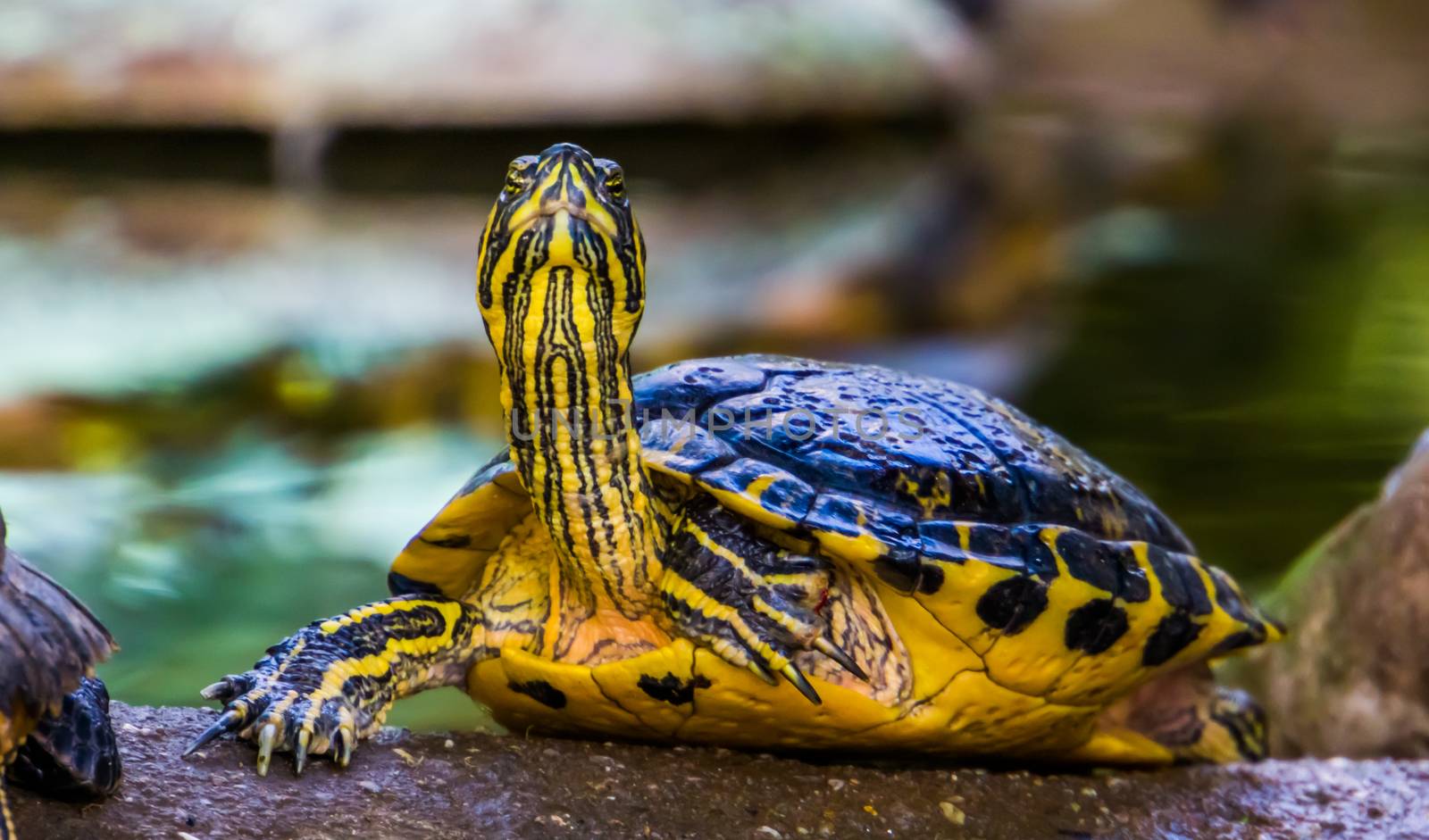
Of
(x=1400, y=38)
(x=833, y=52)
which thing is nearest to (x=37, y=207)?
(x=833, y=52)

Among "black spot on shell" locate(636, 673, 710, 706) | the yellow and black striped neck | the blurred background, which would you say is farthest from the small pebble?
the blurred background

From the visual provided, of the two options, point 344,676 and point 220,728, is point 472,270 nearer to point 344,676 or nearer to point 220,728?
point 344,676

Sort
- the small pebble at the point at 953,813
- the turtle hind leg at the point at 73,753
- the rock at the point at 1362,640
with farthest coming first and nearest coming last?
the rock at the point at 1362,640, the small pebble at the point at 953,813, the turtle hind leg at the point at 73,753

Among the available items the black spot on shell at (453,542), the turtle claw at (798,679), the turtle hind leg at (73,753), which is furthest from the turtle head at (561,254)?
the turtle hind leg at (73,753)

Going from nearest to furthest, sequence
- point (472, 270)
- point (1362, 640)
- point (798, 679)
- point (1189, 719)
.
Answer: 1. point (798, 679)
2. point (1189, 719)
3. point (1362, 640)
4. point (472, 270)

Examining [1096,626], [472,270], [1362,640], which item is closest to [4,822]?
[1096,626]

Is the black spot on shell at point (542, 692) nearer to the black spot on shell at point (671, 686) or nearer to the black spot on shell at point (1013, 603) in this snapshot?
the black spot on shell at point (671, 686)
